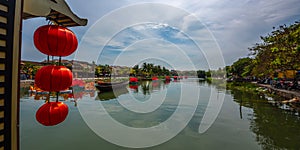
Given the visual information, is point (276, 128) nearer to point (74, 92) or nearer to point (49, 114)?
point (49, 114)

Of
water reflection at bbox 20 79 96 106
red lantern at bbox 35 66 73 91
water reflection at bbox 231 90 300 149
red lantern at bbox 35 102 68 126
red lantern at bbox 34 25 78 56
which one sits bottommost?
water reflection at bbox 231 90 300 149

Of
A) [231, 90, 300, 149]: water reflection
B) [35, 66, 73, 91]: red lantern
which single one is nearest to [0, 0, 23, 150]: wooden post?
[35, 66, 73, 91]: red lantern

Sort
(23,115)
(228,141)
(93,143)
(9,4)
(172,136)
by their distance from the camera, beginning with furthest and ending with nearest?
(23,115), (172,136), (228,141), (93,143), (9,4)

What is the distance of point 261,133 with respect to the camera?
5.39 metres

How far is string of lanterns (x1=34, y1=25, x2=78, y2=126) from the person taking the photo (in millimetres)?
1776

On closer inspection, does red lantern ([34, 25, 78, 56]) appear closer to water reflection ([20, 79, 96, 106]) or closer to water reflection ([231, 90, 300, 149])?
water reflection ([231, 90, 300, 149])

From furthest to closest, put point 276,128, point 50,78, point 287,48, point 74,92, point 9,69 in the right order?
point 74,92 → point 287,48 → point 276,128 → point 50,78 → point 9,69

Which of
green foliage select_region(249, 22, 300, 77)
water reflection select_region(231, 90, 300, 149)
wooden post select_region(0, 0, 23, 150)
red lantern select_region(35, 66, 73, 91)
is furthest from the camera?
green foliage select_region(249, 22, 300, 77)

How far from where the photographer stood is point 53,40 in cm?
180

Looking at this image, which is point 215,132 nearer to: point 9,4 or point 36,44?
point 36,44

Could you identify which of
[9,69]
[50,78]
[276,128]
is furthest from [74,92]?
[9,69]

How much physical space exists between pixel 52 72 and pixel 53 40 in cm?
34

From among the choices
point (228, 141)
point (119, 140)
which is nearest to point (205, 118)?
point (228, 141)

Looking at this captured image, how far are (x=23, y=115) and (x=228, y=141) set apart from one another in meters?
7.25
